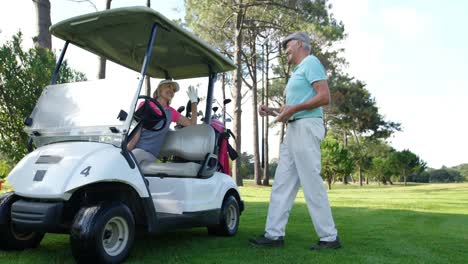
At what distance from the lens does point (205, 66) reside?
539cm

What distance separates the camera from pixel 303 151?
421cm

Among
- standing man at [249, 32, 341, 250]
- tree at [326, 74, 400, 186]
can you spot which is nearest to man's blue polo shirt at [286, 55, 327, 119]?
standing man at [249, 32, 341, 250]

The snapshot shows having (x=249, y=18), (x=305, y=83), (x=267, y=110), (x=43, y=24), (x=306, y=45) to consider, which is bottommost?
(x=267, y=110)

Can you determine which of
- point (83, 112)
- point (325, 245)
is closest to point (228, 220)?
point (325, 245)

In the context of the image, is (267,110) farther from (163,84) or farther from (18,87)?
(18,87)

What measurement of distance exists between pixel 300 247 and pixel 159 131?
170 cm

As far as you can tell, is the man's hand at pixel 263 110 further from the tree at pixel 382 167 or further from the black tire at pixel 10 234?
the tree at pixel 382 167

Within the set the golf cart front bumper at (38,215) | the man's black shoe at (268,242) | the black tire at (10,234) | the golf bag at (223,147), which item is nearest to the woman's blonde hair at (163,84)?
the golf bag at (223,147)

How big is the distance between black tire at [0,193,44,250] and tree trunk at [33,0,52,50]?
6.86 meters

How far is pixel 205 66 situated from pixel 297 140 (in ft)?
5.45

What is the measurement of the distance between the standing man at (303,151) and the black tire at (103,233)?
138 cm

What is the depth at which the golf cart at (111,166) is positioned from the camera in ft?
10.4

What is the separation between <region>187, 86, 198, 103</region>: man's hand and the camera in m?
5.15

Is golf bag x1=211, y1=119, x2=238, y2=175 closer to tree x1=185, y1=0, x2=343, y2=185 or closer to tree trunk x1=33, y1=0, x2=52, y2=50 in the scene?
tree trunk x1=33, y1=0, x2=52, y2=50
